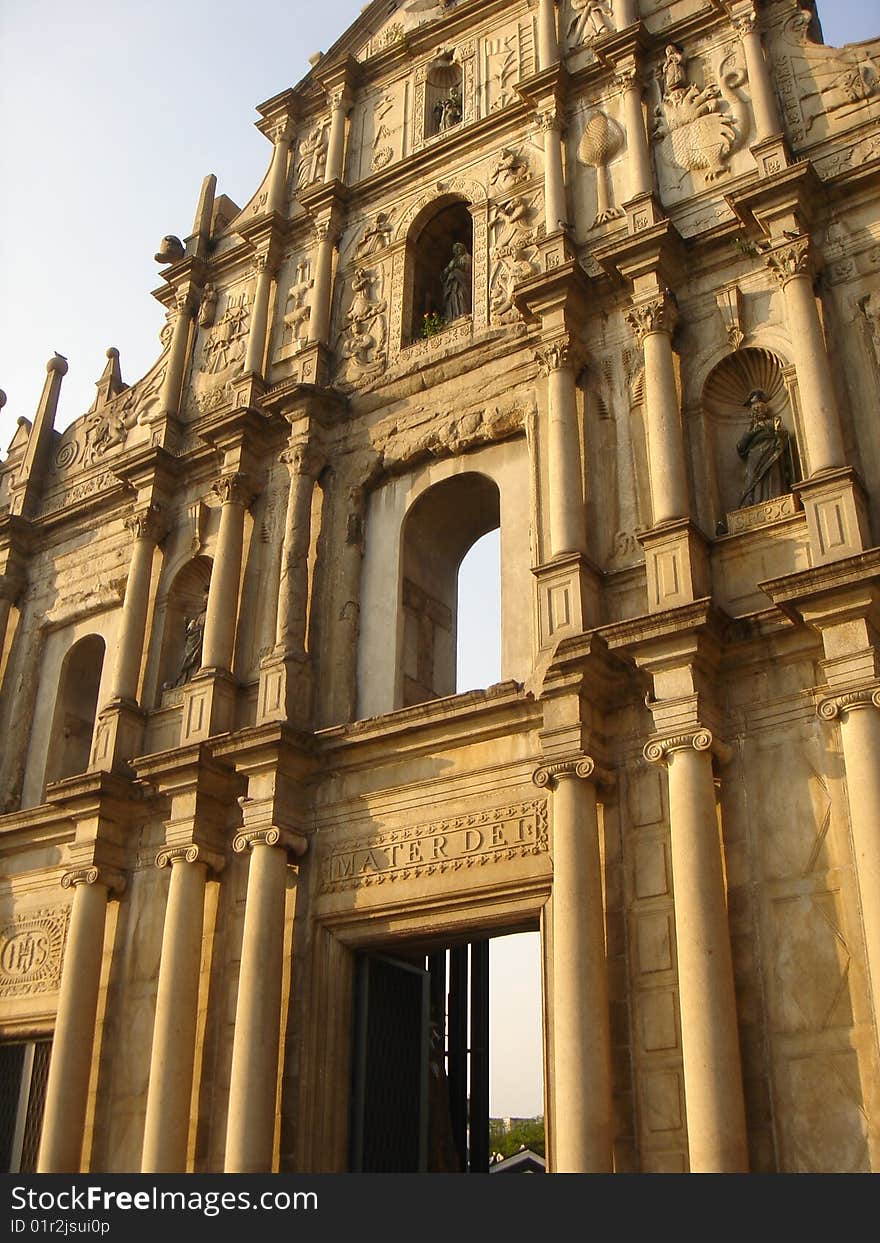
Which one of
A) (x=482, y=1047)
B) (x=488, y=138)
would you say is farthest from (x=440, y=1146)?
(x=488, y=138)

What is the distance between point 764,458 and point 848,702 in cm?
275

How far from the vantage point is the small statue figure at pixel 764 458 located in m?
10.6

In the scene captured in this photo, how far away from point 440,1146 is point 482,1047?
112 cm

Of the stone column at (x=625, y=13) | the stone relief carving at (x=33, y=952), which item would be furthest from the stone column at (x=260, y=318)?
the stone relief carving at (x=33, y=952)

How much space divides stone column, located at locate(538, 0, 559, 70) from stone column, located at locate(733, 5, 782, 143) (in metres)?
2.34

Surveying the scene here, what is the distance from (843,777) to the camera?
8.87 metres

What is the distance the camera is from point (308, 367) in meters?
14.3

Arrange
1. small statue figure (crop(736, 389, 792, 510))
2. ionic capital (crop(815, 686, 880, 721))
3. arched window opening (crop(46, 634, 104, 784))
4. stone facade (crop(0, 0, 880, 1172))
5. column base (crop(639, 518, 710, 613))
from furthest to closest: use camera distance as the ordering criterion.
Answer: arched window opening (crop(46, 634, 104, 784)) < small statue figure (crop(736, 389, 792, 510)) < column base (crop(639, 518, 710, 613)) < stone facade (crop(0, 0, 880, 1172)) < ionic capital (crop(815, 686, 880, 721))

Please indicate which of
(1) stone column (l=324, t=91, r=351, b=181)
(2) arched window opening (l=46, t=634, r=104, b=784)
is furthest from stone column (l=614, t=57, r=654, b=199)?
(2) arched window opening (l=46, t=634, r=104, b=784)

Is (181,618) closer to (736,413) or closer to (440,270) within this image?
(440,270)

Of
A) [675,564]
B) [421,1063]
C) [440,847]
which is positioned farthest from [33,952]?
[675,564]

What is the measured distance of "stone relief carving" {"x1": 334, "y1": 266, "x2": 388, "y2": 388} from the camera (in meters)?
14.1

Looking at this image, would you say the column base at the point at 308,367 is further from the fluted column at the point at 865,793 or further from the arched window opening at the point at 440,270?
the fluted column at the point at 865,793

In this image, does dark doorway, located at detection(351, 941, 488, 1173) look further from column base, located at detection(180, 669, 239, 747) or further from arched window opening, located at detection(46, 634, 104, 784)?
arched window opening, located at detection(46, 634, 104, 784)
